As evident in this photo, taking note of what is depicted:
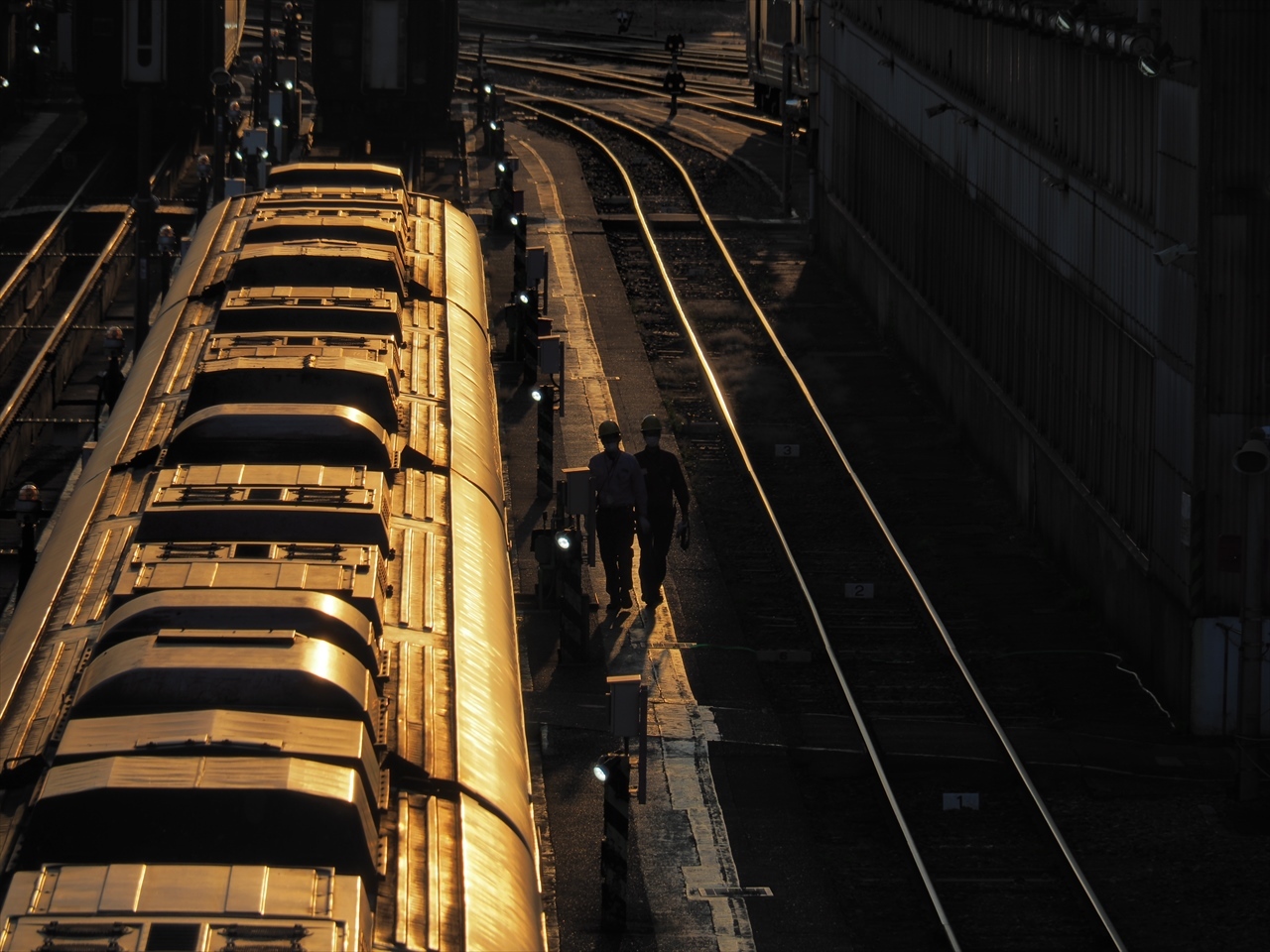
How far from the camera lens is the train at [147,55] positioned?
39.8 m

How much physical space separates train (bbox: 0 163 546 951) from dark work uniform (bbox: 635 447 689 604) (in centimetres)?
300

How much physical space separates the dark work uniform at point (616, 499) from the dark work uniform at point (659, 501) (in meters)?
0.21

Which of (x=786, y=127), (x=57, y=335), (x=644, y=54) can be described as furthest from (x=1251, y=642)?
(x=644, y=54)

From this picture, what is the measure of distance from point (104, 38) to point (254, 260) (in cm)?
2503

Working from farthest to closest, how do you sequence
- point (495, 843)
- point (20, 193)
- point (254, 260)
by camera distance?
point (20, 193) → point (254, 260) → point (495, 843)

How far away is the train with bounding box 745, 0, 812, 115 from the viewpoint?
44125 mm

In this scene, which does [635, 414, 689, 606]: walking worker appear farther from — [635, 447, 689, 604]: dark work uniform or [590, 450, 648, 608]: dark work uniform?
[590, 450, 648, 608]: dark work uniform

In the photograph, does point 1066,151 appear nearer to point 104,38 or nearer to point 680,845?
point 680,845

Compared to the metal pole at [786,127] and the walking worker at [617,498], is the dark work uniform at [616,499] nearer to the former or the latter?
the walking worker at [617,498]

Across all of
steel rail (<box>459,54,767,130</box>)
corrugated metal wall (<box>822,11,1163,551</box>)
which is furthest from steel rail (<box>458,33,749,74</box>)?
corrugated metal wall (<box>822,11,1163,551</box>)

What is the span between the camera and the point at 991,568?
19.8 metres

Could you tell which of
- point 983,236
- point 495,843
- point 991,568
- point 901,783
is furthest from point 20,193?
point 495,843

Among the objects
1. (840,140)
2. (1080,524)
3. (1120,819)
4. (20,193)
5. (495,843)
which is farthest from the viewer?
(20,193)

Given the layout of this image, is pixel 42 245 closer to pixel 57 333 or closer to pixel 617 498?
pixel 57 333
